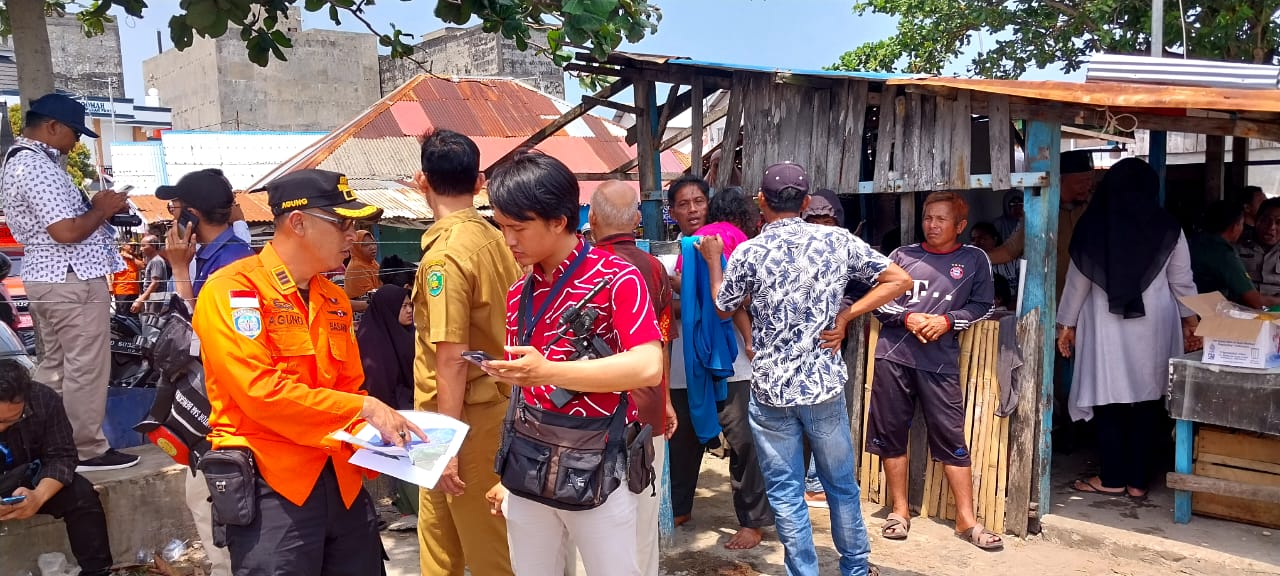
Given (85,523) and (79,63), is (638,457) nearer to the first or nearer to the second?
(85,523)

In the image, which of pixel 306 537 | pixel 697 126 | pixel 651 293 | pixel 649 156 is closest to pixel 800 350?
pixel 651 293

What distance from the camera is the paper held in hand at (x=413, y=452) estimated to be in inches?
93.7

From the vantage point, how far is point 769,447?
3670 millimetres

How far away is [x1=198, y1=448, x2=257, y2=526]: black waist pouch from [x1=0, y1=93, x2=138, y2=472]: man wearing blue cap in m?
2.53

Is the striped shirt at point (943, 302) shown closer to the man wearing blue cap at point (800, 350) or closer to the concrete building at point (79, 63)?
the man wearing blue cap at point (800, 350)

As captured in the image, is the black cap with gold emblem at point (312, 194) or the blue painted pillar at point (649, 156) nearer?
the black cap with gold emblem at point (312, 194)

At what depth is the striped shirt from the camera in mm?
4637

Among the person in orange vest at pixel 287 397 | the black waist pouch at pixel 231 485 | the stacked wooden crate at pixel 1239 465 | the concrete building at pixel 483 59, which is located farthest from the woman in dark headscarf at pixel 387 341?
the concrete building at pixel 483 59

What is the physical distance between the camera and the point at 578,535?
2.43m

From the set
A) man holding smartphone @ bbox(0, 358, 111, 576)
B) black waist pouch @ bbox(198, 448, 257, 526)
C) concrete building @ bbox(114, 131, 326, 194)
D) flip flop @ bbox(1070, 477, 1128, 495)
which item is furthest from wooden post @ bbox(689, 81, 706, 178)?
concrete building @ bbox(114, 131, 326, 194)

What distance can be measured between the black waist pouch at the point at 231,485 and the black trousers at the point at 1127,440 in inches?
183

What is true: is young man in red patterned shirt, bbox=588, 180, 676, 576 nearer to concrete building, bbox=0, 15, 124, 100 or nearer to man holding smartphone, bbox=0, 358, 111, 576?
man holding smartphone, bbox=0, 358, 111, 576

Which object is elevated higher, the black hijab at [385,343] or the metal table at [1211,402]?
the black hijab at [385,343]

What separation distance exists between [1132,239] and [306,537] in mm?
4441
